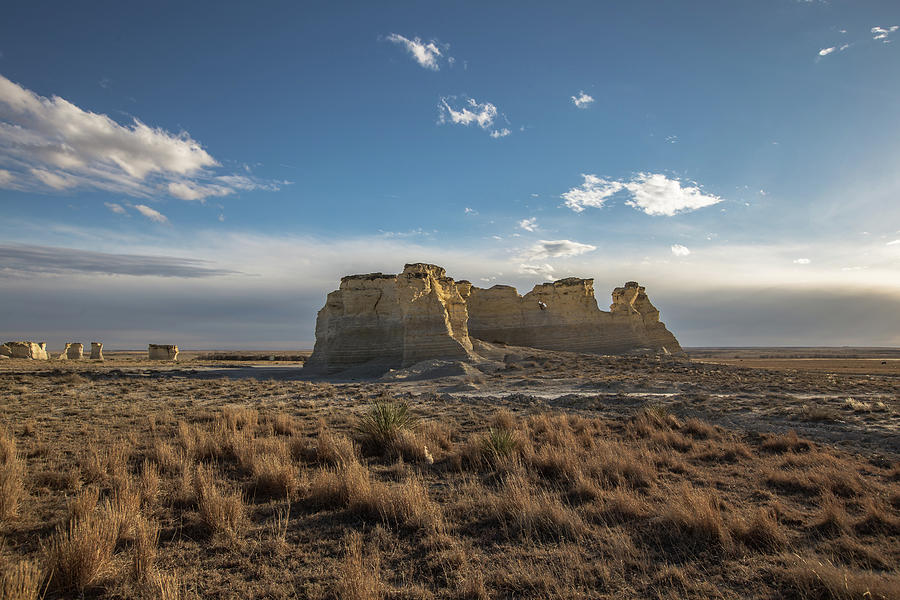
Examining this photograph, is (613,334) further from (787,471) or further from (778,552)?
(778,552)

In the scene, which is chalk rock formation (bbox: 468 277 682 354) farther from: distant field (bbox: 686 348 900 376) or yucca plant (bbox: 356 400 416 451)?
yucca plant (bbox: 356 400 416 451)

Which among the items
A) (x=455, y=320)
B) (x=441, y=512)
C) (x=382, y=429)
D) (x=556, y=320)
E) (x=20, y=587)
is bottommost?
(x=441, y=512)

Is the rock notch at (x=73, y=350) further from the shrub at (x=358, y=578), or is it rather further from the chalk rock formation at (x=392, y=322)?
the shrub at (x=358, y=578)

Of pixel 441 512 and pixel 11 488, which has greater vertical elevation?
pixel 11 488

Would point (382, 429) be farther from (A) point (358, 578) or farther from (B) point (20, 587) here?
(B) point (20, 587)

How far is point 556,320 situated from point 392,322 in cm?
1782

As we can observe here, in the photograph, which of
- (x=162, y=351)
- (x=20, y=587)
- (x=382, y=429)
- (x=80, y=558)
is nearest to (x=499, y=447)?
(x=382, y=429)

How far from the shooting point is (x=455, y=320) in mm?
34562

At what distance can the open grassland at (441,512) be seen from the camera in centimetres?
362

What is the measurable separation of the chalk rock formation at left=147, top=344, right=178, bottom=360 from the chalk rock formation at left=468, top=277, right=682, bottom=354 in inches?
1501

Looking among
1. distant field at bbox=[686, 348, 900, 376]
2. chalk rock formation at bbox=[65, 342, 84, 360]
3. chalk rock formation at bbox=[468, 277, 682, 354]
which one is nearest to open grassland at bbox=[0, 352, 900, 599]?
chalk rock formation at bbox=[468, 277, 682, 354]

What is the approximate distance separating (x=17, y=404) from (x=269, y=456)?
1303cm

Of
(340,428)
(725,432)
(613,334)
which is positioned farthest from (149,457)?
(613,334)

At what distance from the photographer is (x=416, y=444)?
7875 millimetres
